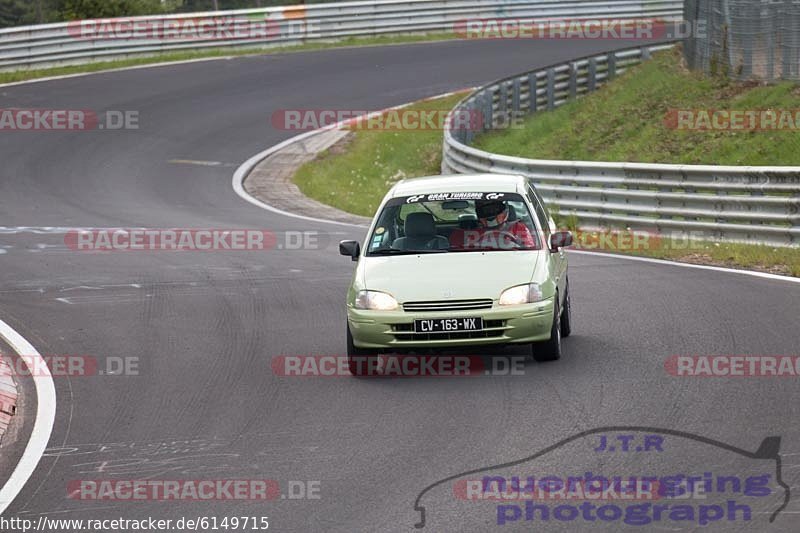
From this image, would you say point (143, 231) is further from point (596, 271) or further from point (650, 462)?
point (650, 462)

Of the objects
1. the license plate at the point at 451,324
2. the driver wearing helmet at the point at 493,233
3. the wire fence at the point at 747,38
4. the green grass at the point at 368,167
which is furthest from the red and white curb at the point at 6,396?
the wire fence at the point at 747,38

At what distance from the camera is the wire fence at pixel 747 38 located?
918 inches

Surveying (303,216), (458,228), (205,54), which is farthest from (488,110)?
(458,228)

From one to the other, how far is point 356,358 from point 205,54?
98.2 ft

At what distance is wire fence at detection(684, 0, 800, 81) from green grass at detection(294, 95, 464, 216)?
617cm

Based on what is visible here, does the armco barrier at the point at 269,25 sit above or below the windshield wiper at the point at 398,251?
below

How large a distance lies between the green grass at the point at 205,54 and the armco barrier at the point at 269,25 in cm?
20

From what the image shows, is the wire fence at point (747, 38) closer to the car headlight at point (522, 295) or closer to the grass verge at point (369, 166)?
the grass verge at point (369, 166)

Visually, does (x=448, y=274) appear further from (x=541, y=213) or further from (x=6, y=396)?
(x=6, y=396)

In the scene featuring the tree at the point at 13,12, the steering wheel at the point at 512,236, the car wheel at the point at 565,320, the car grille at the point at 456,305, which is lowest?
the tree at the point at 13,12

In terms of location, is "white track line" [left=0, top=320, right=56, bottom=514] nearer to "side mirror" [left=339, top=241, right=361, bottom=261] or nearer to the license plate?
"side mirror" [left=339, top=241, right=361, bottom=261]

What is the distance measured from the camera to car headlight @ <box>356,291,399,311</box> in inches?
400

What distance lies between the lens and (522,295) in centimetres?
1016

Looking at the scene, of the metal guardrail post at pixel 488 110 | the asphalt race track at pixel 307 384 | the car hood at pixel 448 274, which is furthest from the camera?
the metal guardrail post at pixel 488 110
